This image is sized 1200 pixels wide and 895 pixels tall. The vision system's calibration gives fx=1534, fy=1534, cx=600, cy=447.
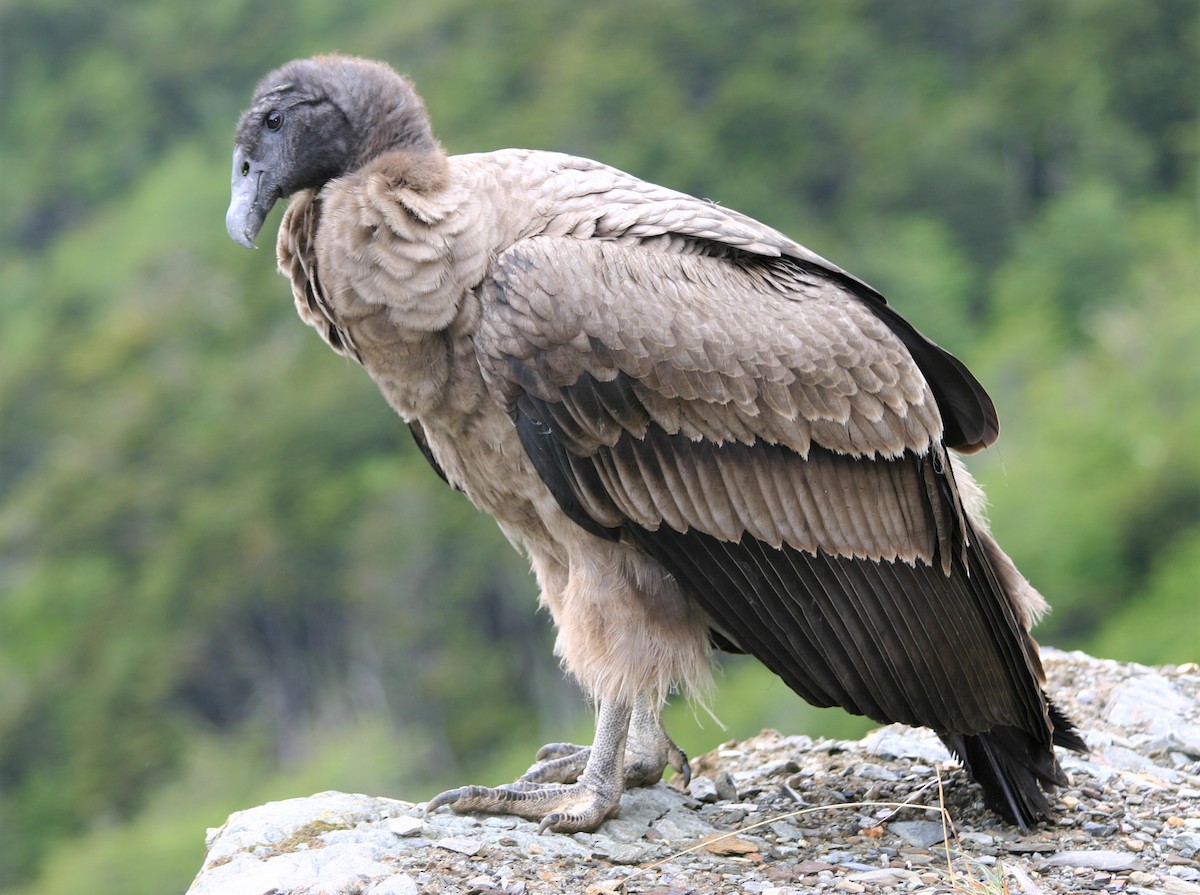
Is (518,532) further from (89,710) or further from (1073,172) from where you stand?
(1073,172)

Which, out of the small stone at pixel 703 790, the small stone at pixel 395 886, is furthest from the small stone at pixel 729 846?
the small stone at pixel 395 886

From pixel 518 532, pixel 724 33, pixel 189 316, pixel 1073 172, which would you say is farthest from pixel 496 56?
pixel 518 532

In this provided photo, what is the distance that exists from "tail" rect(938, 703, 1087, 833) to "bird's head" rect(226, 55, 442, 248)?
127 inches

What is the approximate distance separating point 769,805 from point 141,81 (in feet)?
241

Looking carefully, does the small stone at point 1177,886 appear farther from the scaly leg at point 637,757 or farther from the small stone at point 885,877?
the scaly leg at point 637,757

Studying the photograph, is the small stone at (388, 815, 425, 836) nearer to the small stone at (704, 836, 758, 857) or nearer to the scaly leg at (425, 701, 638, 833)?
the scaly leg at (425, 701, 638, 833)

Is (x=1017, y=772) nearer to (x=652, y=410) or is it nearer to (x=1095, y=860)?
(x=1095, y=860)

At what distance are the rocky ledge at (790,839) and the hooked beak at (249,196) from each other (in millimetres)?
2197

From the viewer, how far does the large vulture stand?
5520 mm

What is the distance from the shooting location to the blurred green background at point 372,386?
146 feet

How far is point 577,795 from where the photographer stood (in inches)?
237

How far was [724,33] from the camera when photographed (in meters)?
62.1

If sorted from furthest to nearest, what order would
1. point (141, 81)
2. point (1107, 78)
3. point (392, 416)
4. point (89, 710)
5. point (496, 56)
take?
point (141, 81) → point (496, 56) → point (1107, 78) → point (392, 416) → point (89, 710)

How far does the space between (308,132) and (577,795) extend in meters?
2.75
